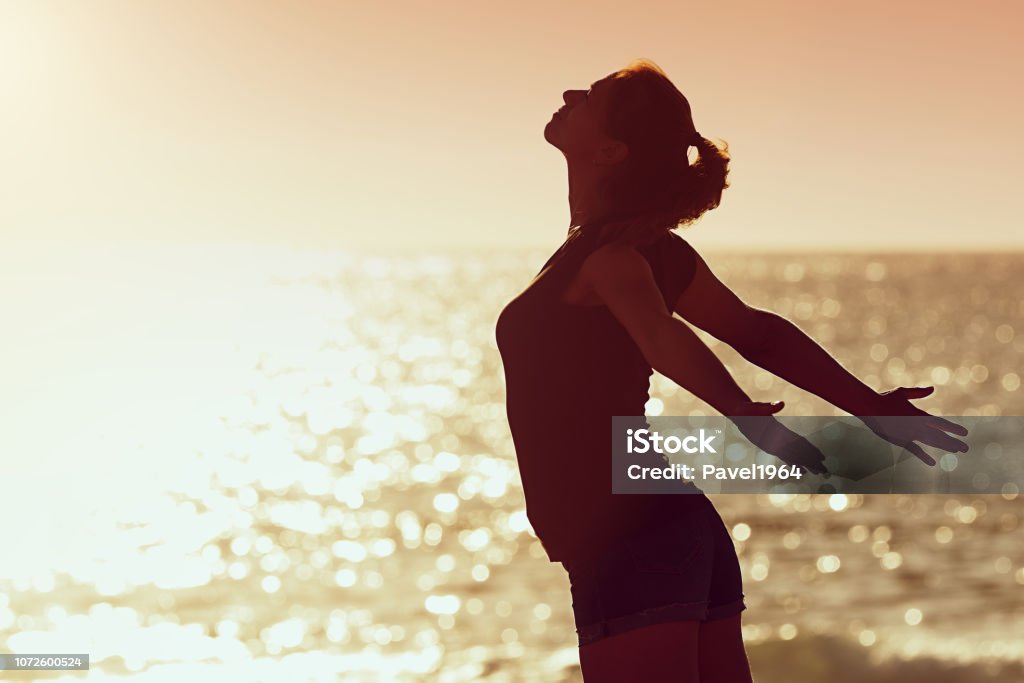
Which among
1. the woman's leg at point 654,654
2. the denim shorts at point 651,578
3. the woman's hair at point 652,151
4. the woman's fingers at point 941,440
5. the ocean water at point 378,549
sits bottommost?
the woman's leg at point 654,654

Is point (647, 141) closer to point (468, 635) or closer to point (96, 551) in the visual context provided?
point (468, 635)

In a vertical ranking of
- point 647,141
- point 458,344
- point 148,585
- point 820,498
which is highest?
point 458,344

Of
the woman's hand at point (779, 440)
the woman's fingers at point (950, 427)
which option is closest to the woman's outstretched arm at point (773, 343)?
→ the woman's fingers at point (950, 427)

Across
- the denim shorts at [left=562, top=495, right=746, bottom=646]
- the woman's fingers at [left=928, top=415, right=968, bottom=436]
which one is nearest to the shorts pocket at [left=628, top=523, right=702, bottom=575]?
the denim shorts at [left=562, top=495, right=746, bottom=646]

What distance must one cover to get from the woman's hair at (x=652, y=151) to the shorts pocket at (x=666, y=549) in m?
0.72

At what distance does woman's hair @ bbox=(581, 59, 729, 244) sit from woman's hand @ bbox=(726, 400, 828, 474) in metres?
0.64

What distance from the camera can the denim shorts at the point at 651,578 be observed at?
9.74 ft

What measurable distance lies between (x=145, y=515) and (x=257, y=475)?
1002cm

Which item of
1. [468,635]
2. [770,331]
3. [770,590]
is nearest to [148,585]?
[468,635]

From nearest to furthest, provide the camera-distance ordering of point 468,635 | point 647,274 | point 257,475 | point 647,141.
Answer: point 647,274 → point 647,141 → point 468,635 → point 257,475

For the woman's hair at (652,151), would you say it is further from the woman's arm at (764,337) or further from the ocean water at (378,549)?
the ocean water at (378,549)

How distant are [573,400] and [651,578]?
46 cm

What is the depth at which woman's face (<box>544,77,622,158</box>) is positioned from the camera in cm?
312

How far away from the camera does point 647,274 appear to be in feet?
9.45
